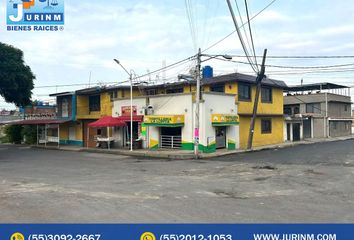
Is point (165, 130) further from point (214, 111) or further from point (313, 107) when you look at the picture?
point (313, 107)

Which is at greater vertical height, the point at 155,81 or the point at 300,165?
the point at 155,81

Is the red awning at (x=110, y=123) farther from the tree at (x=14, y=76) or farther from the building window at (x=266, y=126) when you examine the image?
the building window at (x=266, y=126)

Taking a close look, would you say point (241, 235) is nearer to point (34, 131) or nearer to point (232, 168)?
point (232, 168)

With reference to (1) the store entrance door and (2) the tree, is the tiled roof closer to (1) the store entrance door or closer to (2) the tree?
(1) the store entrance door

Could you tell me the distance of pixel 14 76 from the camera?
97.3ft

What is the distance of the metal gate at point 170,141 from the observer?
1098 inches

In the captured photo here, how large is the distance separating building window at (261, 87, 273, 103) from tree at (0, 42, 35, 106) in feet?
69.7

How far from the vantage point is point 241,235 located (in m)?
6.30

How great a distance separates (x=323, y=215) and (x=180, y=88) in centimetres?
2750

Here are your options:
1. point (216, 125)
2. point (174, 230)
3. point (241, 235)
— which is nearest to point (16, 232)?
point (174, 230)

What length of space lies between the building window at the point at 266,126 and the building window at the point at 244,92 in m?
3.19

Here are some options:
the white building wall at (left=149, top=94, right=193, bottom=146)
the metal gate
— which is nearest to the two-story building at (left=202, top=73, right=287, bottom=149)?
the white building wall at (left=149, top=94, right=193, bottom=146)

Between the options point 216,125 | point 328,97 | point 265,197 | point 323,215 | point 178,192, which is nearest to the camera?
point 323,215

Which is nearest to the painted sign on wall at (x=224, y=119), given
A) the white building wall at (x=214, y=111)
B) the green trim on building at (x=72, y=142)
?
the white building wall at (x=214, y=111)
